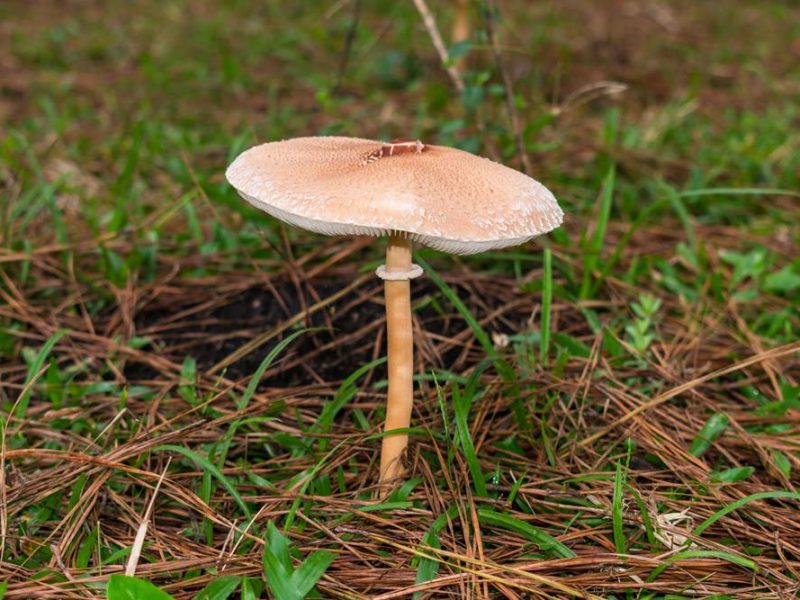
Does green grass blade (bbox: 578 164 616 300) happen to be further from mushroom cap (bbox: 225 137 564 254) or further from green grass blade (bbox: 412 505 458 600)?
green grass blade (bbox: 412 505 458 600)

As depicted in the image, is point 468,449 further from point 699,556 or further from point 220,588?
point 220,588

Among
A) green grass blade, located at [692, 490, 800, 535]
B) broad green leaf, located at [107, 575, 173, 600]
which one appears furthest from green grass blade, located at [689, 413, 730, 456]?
broad green leaf, located at [107, 575, 173, 600]

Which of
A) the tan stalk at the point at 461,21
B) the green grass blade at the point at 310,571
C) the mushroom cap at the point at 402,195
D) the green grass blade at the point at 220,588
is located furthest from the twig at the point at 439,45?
the green grass blade at the point at 220,588

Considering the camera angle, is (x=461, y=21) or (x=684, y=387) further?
(x=461, y=21)

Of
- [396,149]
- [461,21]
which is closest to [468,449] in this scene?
[396,149]

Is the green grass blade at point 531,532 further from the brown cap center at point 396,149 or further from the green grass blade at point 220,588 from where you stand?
the brown cap center at point 396,149

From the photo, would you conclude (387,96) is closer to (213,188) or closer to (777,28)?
(213,188)

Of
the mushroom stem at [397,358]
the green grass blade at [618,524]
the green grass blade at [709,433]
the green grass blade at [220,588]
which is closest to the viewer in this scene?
the green grass blade at [220,588]

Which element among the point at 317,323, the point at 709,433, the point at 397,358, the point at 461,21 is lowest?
the point at 709,433
